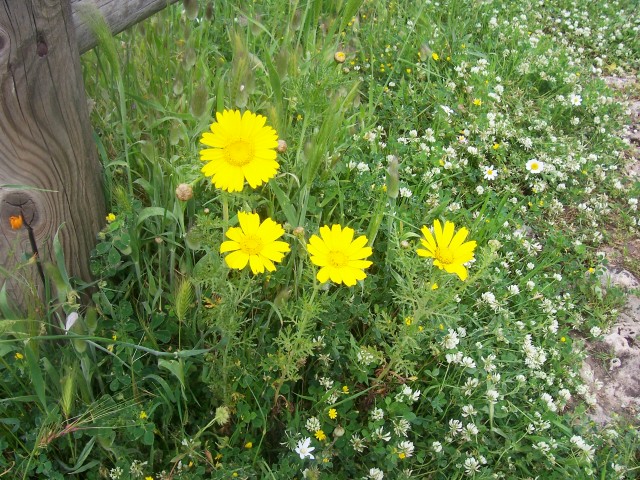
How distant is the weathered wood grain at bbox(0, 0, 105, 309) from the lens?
1.35m

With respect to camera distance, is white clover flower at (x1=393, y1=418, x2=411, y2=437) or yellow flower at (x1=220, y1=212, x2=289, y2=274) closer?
yellow flower at (x1=220, y1=212, x2=289, y2=274)

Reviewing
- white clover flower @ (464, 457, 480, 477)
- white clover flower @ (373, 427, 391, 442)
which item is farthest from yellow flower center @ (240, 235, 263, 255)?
white clover flower @ (464, 457, 480, 477)

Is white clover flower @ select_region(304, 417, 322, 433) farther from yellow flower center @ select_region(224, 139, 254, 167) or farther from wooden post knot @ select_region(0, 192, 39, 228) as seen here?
wooden post knot @ select_region(0, 192, 39, 228)

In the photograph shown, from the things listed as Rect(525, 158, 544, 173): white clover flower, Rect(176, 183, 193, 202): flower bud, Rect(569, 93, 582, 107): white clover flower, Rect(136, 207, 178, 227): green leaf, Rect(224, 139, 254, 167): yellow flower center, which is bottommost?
Rect(525, 158, 544, 173): white clover flower

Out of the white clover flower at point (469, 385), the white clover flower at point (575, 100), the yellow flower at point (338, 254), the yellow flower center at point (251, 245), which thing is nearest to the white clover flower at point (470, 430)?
the white clover flower at point (469, 385)

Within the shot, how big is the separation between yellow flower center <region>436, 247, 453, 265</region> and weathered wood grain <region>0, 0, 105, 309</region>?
1.04 meters

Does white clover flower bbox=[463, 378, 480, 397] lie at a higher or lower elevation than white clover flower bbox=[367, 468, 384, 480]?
higher

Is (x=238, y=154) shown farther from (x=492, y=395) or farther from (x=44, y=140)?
(x=492, y=395)

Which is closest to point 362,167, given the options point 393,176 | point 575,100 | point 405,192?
point 405,192

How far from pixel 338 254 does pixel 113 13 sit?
3.07 ft

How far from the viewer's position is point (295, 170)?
2.21m

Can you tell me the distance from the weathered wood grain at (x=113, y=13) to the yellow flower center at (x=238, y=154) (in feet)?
1.66

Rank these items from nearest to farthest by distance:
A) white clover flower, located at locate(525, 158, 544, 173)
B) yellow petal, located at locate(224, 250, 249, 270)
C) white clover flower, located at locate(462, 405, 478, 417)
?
yellow petal, located at locate(224, 250, 249, 270)
white clover flower, located at locate(462, 405, 478, 417)
white clover flower, located at locate(525, 158, 544, 173)

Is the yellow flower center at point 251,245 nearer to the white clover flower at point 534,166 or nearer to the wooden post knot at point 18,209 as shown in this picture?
the wooden post knot at point 18,209
